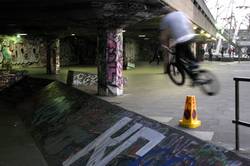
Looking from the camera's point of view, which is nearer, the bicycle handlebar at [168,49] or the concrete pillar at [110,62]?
the bicycle handlebar at [168,49]

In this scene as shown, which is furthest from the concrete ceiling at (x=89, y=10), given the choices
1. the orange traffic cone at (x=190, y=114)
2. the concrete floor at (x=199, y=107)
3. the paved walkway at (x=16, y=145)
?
the paved walkway at (x=16, y=145)

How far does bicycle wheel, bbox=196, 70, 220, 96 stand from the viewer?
7957 millimetres

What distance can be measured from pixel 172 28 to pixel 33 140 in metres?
9.74

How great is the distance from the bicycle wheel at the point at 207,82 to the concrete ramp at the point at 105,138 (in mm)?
986

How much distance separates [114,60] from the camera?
20266 millimetres

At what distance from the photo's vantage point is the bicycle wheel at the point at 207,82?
7.96 metres

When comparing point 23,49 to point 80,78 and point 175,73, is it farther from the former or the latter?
point 175,73

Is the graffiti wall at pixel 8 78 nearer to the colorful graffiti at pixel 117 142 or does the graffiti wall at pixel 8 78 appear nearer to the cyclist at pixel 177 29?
the colorful graffiti at pixel 117 142

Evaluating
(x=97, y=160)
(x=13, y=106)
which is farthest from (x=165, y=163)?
(x=13, y=106)

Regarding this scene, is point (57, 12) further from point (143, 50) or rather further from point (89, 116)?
point (143, 50)

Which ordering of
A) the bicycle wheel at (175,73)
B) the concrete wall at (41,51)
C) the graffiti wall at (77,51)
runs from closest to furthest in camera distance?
the bicycle wheel at (175,73) < the concrete wall at (41,51) < the graffiti wall at (77,51)

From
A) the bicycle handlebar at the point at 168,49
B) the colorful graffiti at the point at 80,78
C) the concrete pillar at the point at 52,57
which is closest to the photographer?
the bicycle handlebar at the point at 168,49

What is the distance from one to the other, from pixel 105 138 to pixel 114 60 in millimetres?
9442

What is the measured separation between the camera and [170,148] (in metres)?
8.45
